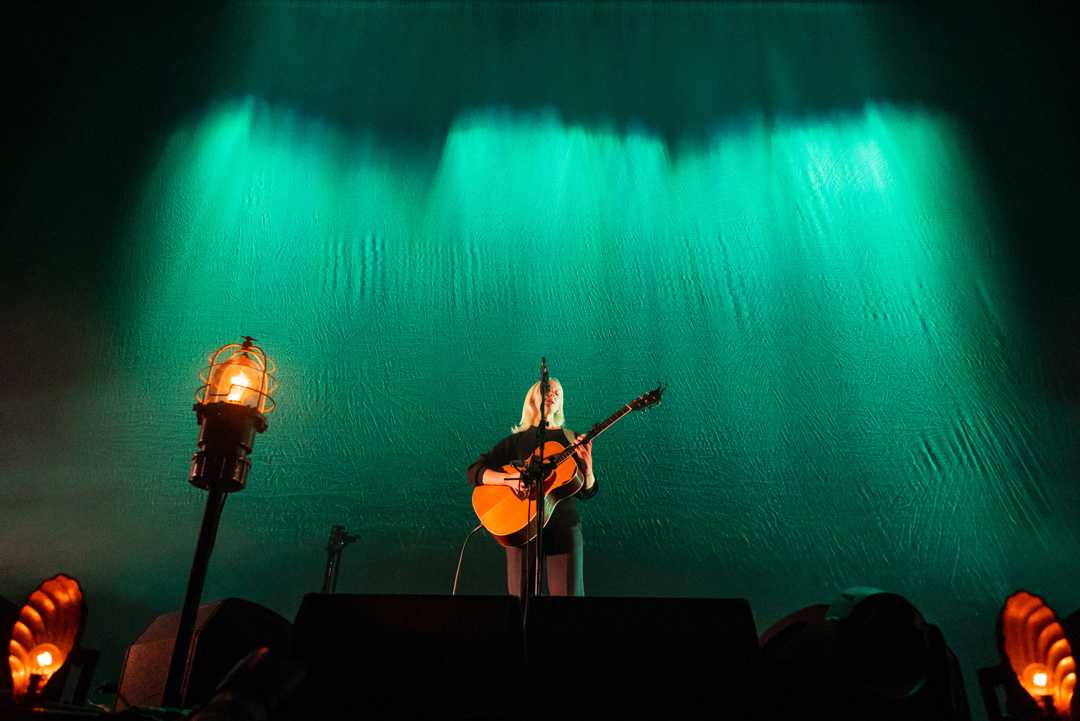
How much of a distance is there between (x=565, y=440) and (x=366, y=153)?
10.3 ft

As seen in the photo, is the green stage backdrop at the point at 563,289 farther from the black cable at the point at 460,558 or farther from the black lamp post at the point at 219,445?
the black lamp post at the point at 219,445

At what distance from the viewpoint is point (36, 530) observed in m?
3.85

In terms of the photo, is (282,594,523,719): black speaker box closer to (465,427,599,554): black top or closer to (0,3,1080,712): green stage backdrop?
(465,427,599,554): black top

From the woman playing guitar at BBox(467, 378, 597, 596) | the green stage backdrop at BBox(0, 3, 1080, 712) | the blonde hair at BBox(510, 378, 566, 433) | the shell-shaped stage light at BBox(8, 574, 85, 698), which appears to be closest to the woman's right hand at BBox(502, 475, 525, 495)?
the woman playing guitar at BBox(467, 378, 597, 596)

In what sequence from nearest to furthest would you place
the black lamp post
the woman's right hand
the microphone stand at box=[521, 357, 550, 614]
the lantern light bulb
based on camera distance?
the black lamp post
the lantern light bulb
the microphone stand at box=[521, 357, 550, 614]
the woman's right hand

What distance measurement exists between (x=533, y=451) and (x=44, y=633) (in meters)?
1.78

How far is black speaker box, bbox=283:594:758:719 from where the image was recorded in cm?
142

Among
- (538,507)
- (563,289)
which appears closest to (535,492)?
(538,507)

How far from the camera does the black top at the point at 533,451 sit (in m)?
2.85

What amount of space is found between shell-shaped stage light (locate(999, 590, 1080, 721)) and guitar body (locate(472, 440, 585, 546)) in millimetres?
1680

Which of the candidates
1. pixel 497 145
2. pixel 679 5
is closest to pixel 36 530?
pixel 497 145

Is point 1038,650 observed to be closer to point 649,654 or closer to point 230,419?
point 649,654

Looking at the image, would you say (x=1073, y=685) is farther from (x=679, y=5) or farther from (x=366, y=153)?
(x=679, y=5)

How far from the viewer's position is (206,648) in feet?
6.30
